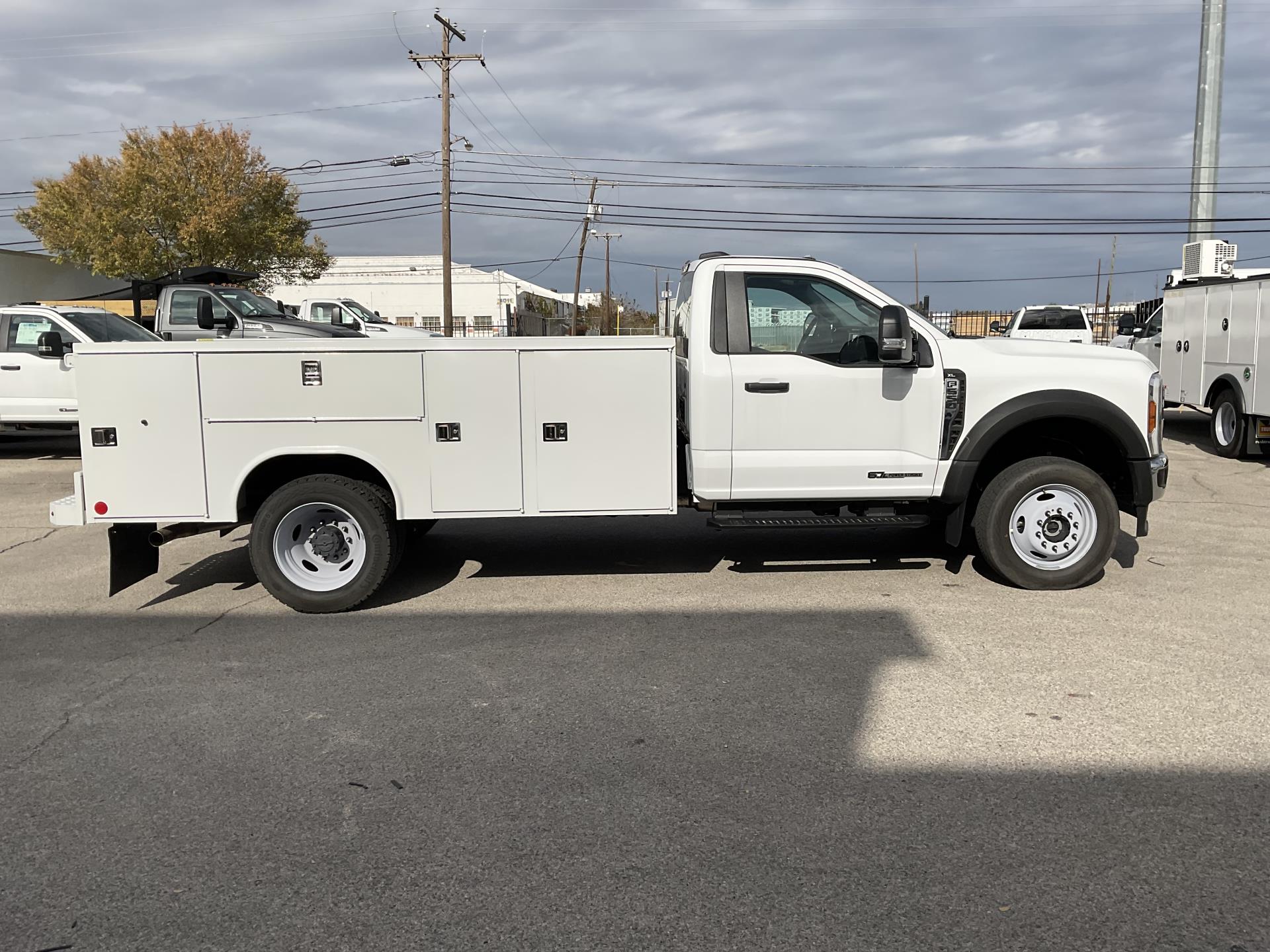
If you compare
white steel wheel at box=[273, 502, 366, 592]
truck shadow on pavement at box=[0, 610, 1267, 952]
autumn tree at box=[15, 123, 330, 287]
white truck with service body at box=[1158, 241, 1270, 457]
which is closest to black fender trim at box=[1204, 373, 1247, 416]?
white truck with service body at box=[1158, 241, 1270, 457]

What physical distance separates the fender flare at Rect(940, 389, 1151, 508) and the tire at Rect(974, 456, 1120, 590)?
27cm

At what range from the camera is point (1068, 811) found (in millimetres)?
3604

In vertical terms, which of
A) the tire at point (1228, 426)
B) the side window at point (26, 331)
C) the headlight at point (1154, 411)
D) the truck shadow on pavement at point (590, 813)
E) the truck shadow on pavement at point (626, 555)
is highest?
the side window at point (26, 331)

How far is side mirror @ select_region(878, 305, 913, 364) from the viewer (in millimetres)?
6008

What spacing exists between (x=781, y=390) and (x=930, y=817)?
3.29m

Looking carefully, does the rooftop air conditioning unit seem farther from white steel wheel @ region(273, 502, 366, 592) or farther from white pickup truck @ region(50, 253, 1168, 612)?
white steel wheel @ region(273, 502, 366, 592)

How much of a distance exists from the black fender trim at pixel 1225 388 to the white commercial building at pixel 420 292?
4772cm

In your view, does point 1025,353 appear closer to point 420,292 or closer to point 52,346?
point 52,346

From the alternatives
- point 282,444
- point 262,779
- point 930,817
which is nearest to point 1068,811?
point 930,817

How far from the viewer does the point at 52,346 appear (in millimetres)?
12625

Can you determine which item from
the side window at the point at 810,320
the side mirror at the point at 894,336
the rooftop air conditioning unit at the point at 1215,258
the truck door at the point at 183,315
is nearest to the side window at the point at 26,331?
the truck door at the point at 183,315

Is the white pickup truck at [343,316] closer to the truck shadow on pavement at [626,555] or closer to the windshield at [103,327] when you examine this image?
the windshield at [103,327]

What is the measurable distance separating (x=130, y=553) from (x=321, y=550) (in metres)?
1.26

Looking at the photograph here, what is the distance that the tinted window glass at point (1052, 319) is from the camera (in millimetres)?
22422
